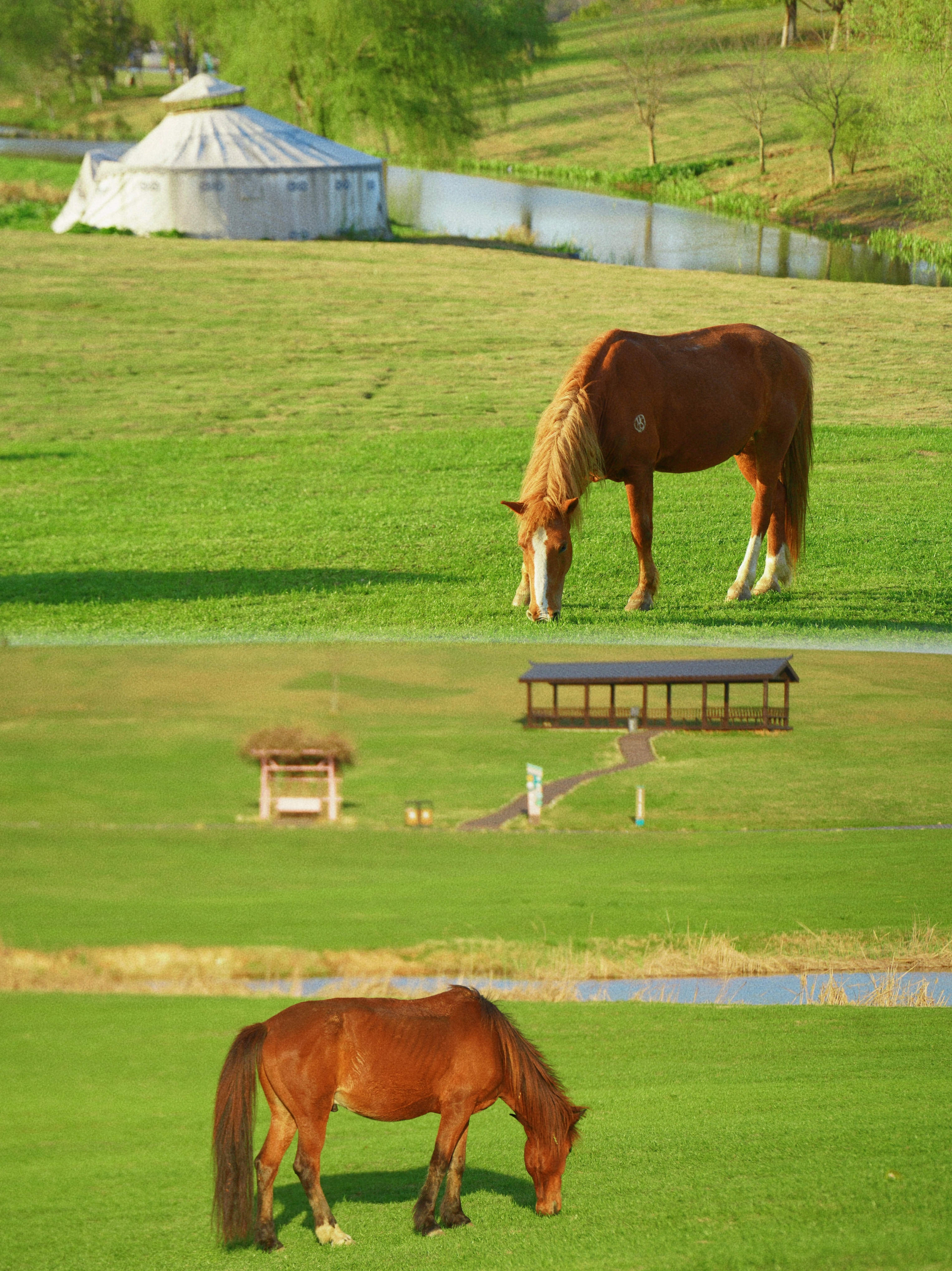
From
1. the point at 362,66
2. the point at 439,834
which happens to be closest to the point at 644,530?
the point at 439,834

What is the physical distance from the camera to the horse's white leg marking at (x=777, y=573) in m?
8.74

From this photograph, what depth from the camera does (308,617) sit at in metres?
7.99

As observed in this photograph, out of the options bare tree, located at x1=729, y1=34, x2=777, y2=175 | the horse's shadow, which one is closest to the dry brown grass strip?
bare tree, located at x1=729, y1=34, x2=777, y2=175

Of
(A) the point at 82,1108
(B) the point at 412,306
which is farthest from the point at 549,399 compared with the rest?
(A) the point at 82,1108

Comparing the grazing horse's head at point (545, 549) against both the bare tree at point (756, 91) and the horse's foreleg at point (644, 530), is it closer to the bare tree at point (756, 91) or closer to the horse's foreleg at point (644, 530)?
the horse's foreleg at point (644, 530)

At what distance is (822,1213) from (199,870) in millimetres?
2056

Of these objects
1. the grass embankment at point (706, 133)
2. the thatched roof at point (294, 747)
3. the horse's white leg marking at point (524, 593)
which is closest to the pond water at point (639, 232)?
the grass embankment at point (706, 133)

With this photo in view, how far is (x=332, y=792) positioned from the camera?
385cm

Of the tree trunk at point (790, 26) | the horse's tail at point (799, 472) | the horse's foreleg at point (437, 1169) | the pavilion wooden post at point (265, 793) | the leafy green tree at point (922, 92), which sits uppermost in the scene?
the tree trunk at point (790, 26)

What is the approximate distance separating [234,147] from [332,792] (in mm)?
33274

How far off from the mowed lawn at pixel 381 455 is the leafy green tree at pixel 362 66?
1677 centimetres

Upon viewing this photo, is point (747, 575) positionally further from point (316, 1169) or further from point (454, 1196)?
point (316, 1169)

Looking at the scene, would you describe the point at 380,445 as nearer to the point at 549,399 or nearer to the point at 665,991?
the point at 549,399

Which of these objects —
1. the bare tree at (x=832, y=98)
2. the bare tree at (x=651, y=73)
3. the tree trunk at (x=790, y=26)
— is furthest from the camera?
the tree trunk at (x=790, y=26)
